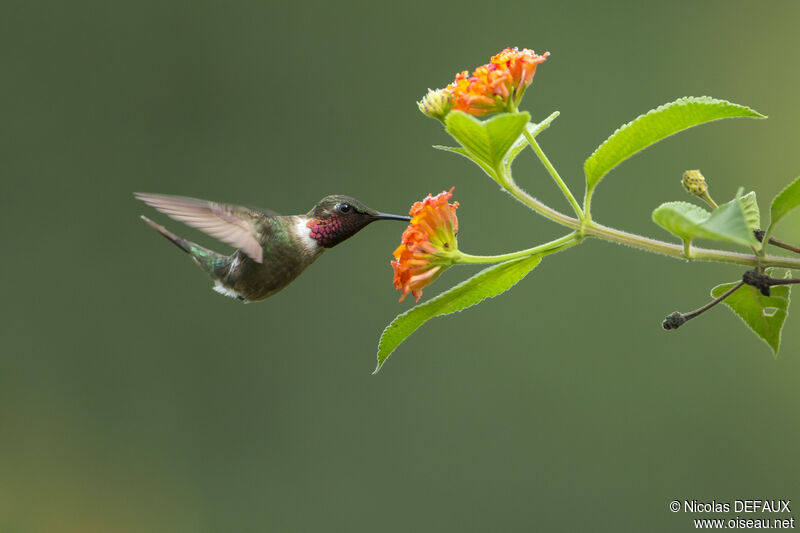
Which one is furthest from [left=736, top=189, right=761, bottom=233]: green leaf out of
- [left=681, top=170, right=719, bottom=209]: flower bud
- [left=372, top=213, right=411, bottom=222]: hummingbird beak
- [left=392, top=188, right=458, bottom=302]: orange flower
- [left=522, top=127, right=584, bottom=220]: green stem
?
[left=372, top=213, right=411, bottom=222]: hummingbird beak

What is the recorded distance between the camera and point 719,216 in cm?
77

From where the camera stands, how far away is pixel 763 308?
1056 millimetres

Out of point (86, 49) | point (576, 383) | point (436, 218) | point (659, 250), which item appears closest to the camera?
point (659, 250)

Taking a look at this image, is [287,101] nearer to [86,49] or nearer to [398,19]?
[398,19]

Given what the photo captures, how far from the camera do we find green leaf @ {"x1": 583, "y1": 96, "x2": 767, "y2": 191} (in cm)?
91

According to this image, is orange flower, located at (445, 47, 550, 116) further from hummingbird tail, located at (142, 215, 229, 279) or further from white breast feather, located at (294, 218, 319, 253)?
hummingbird tail, located at (142, 215, 229, 279)

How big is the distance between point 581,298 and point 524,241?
365mm

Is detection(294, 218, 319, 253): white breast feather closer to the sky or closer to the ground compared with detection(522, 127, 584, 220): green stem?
closer to the sky

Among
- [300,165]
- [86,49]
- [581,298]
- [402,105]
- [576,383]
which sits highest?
[86,49]

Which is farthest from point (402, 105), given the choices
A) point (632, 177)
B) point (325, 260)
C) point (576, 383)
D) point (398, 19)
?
point (576, 383)

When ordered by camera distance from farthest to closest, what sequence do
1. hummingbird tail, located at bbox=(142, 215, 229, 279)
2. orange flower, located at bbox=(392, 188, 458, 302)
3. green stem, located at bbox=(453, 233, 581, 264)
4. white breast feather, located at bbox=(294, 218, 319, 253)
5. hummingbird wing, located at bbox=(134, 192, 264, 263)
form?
hummingbird tail, located at bbox=(142, 215, 229, 279), white breast feather, located at bbox=(294, 218, 319, 253), hummingbird wing, located at bbox=(134, 192, 264, 263), orange flower, located at bbox=(392, 188, 458, 302), green stem, located at bbox=(453, 233, 581, 264)

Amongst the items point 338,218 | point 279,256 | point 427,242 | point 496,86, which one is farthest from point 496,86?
point 279,256

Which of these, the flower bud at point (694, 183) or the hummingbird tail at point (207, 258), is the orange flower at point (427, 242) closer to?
the flower bud at point (694, 183)

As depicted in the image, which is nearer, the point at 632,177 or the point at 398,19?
the point at 632,177
